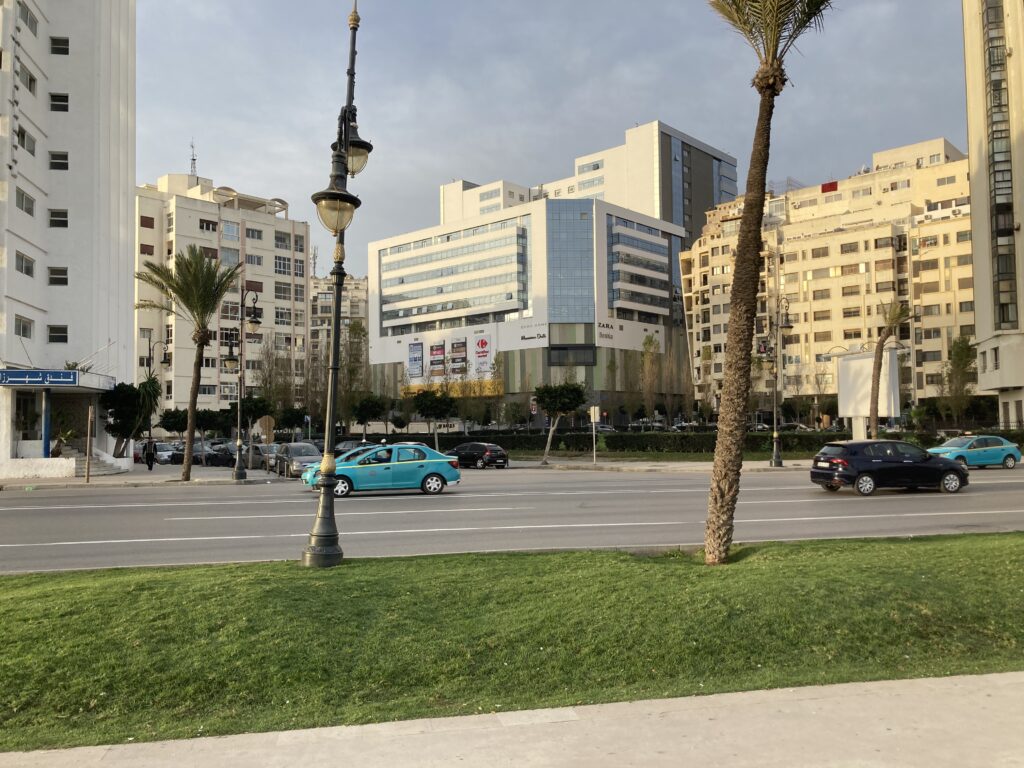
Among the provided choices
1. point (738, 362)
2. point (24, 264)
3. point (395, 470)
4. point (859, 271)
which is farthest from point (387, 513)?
point (859, 271)

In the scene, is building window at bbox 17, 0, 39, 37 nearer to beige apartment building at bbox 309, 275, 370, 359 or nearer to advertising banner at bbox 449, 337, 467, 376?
advertising banner at bbox 449, 337, 467, 376

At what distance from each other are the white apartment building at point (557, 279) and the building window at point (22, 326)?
71.5 m

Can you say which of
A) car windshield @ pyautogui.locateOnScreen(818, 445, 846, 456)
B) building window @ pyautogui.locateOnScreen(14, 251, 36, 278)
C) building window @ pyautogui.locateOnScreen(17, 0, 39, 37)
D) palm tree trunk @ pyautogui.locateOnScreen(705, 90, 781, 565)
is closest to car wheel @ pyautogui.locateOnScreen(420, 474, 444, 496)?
car windshield @ pyautogui.locateOnScreen(818, 445, 846, 456)

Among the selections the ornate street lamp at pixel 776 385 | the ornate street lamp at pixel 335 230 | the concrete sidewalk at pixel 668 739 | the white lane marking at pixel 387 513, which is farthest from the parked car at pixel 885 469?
the concrete sidewalk at pixel 668 739

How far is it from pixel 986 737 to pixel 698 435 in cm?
4430

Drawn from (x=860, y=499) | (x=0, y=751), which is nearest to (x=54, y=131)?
(x=860, y=499)

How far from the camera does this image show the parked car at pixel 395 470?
23.3 metres

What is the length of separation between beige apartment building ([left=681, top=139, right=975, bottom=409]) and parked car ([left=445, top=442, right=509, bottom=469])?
4636cm

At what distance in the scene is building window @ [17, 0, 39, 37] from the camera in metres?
40.1

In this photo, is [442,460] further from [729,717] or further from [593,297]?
[593,297]

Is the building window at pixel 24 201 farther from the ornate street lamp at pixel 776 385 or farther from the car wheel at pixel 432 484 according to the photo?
the ornate street lamp at pixel 776 385

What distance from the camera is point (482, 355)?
124 meters

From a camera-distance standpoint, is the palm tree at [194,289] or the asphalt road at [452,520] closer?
the asphalt road at [452,520]

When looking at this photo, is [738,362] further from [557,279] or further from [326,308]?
[326,308]
